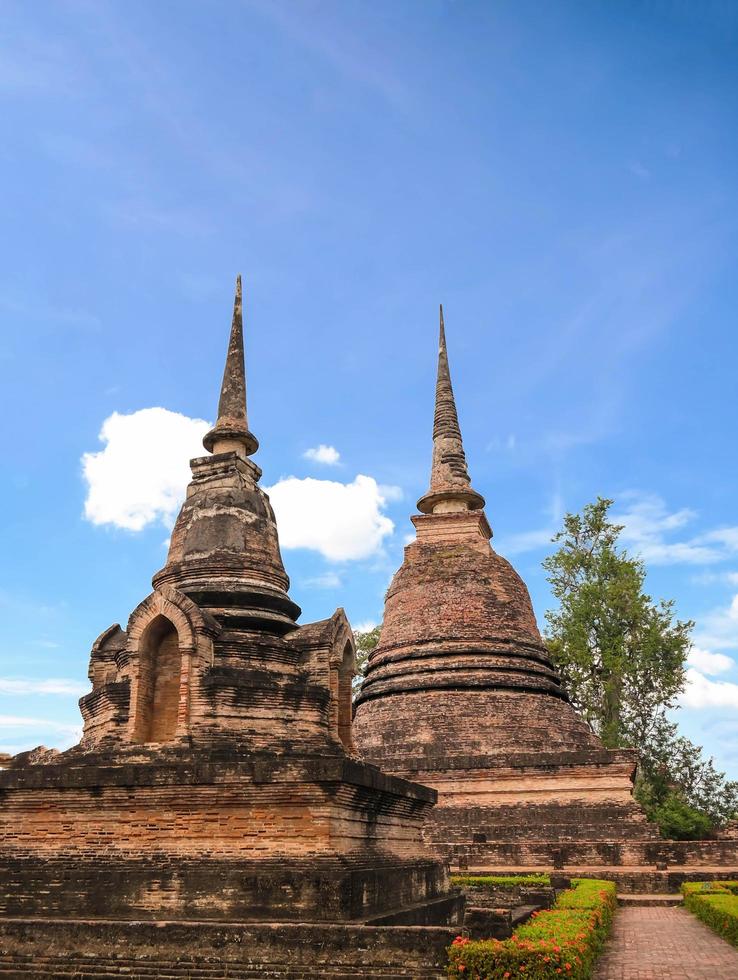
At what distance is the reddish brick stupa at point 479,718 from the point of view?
2006 cm

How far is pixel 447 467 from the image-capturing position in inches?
1132

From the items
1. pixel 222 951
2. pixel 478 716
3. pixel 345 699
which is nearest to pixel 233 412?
pixel 345 699

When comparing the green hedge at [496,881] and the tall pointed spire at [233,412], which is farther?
the green hedge at [496,881]

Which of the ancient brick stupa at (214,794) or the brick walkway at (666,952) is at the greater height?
the ancient brick stupa at (214,794)

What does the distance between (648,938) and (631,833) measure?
7627mm

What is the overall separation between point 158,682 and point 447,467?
60.4 feet

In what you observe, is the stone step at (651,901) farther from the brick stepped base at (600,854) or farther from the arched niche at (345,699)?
the arched niche at (345,699)

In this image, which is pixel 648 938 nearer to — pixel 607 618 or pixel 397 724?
pixel 397 724

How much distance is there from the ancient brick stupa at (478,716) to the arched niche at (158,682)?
10846 mm

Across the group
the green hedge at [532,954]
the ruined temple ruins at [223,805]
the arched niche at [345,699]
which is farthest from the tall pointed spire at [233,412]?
the green hedge at [532,954]

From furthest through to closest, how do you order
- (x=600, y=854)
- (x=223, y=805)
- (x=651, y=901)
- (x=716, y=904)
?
1. (x=600, y=854)
2. (x=651, y=901)
3. (x=716, y=904)
4. (x=223, y=805)

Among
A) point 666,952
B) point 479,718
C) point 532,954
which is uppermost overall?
point 479,718

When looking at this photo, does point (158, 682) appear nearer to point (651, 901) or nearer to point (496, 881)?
point (496, 881)

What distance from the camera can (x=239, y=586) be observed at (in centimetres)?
1242
